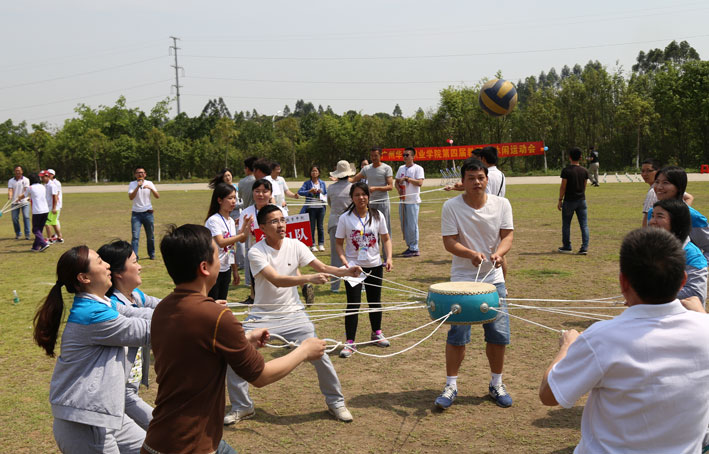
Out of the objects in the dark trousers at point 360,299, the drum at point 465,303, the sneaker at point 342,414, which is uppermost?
the drum at point 465,303

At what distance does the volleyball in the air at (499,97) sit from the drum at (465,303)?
9.49 meters

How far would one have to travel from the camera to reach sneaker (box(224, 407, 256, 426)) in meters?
4.86

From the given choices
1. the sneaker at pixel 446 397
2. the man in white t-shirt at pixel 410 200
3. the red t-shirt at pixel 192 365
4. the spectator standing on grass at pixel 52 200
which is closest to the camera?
the red t-shirt at pixel 192 365

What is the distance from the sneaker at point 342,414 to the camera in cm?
486

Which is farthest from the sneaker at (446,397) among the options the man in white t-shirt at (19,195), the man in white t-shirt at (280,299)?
the man in white t-shirt at (19,195)

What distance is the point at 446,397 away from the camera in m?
5.02

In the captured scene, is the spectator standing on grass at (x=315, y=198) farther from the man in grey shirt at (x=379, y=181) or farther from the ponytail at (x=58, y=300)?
the ponytail at (x=58, y=300)

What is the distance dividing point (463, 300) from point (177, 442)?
2.44 m

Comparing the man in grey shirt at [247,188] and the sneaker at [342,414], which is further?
the man in grey shirt at [247,188]

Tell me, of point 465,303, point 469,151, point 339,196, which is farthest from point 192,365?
point 469,151

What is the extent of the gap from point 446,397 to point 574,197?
839 cm

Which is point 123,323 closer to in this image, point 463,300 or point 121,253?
point 121,253

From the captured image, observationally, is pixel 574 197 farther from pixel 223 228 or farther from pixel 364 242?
pixel 223 228

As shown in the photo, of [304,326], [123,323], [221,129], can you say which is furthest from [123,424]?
[221,129]
